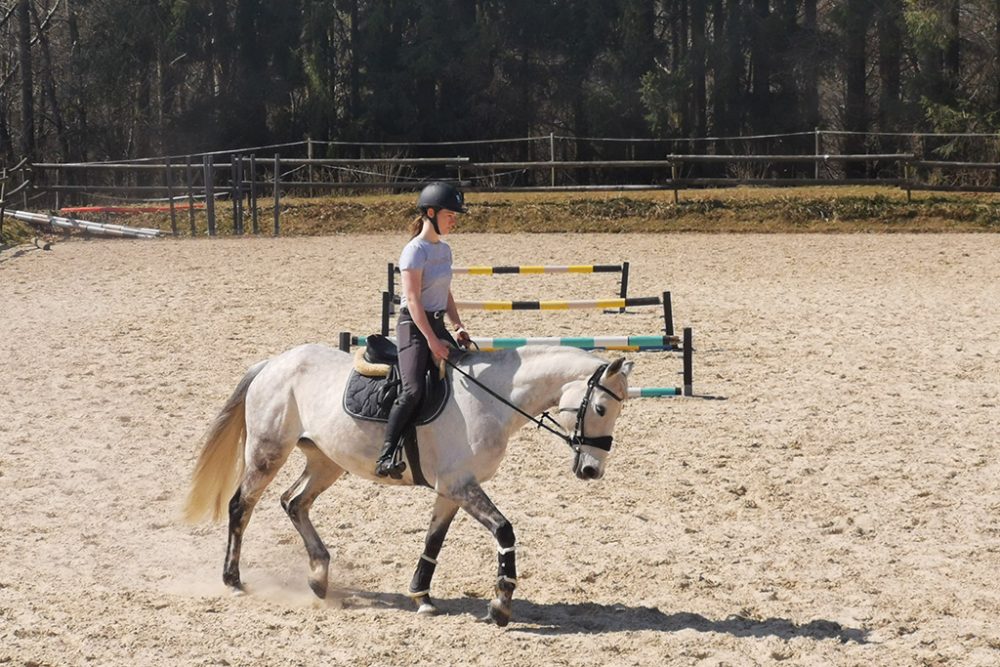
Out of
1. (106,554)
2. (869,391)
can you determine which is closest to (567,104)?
(869,391)

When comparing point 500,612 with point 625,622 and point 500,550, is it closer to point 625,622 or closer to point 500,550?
point 500,550

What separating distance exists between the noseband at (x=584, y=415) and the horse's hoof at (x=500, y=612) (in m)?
0.79

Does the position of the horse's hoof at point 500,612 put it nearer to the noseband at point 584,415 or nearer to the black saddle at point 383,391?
the noseband at point 584,415

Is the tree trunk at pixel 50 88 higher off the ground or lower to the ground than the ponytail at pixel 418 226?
higher

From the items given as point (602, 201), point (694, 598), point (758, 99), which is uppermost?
point (758, 99)

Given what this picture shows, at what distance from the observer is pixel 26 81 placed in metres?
36.8

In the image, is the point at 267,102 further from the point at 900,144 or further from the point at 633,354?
the point at 633,354

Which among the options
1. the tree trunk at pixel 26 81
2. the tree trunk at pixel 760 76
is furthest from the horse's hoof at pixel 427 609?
the tree trunk at pixel 26 81

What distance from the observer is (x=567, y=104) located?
3894 centimetres

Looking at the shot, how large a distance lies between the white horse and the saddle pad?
43 millimetres

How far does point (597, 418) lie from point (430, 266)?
1.13 m

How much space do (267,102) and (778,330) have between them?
27.5 meters

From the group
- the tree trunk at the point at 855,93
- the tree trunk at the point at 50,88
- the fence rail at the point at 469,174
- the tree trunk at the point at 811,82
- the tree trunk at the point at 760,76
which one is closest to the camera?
the fence rail at the point at 469,174

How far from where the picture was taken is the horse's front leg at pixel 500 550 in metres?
5.91
